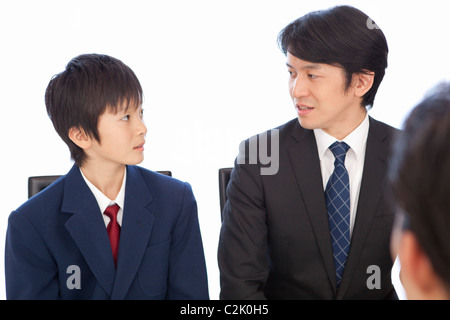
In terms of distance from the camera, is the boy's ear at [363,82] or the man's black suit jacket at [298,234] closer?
the man's black suit jacket at [298,234]

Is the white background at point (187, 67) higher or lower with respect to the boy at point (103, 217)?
higher

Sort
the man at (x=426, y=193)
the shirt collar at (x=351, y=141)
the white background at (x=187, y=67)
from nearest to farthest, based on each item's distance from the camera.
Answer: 1. the man at (x=426, y=193)
2. the shirt collar at (x=351, y=141)
3. the white background at (x=187, y=67)

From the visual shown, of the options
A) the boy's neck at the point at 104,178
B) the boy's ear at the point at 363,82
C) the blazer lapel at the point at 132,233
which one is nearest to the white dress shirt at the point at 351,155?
the boy's ear at the point at 363,82

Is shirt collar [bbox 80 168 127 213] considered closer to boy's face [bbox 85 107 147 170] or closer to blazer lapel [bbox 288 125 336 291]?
boy's face [bbox 85 107 147 170]

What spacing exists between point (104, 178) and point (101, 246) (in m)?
0.26

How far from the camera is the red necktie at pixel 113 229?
1651mm

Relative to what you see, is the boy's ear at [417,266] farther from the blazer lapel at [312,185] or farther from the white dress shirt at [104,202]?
the white dress shirt at [104,202]

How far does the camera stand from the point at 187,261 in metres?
1.71

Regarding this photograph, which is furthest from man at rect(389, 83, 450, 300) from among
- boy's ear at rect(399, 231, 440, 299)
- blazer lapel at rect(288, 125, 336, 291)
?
blazer lapel at rect(288, 125, 336, 291)

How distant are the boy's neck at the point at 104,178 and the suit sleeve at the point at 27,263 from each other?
0.27 meters
